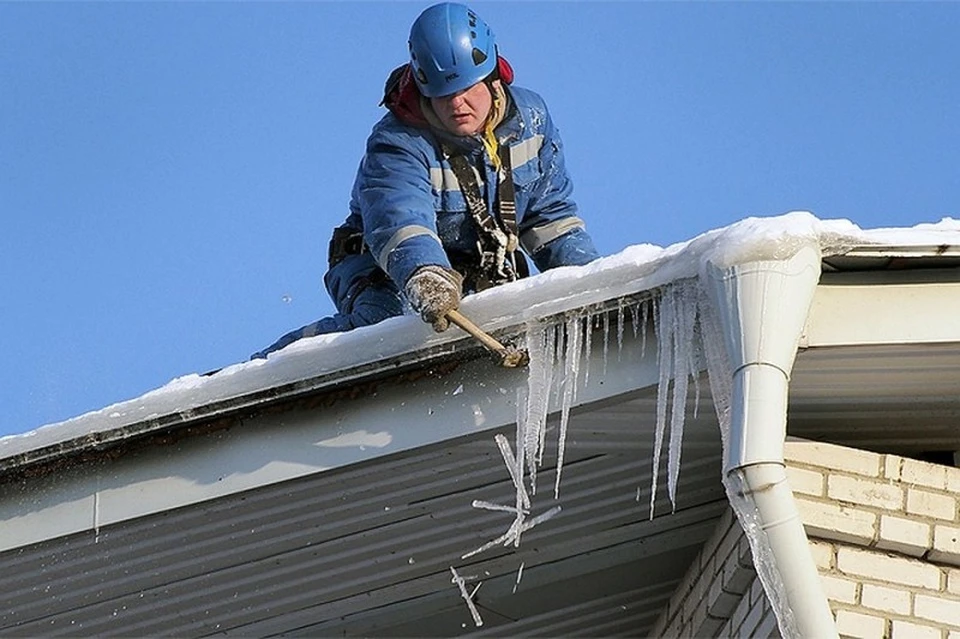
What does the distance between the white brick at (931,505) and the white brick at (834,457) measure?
111 millimetres

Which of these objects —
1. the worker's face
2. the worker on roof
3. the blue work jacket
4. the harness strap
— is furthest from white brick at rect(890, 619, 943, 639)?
the worker's face

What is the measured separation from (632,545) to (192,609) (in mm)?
1418

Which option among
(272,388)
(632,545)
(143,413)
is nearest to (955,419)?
(632,545)

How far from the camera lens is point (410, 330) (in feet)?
16.0

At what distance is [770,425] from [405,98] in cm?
218

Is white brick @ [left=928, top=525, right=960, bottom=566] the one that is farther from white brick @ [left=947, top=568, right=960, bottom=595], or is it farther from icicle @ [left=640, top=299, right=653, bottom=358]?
icicle @ [left=640, top=299, right=653, bottom=358]

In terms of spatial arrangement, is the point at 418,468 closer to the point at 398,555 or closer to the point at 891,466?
the point at 398,555

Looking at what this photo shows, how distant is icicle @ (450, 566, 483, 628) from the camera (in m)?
5.53

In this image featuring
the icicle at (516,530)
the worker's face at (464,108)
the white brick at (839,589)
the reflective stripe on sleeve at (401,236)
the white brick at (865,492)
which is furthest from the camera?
the worker's face at (464,108)

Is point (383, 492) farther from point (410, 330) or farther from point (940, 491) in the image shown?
point (940, 491)

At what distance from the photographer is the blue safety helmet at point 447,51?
5.73 metres

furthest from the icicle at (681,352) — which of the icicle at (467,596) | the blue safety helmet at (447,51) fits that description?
the blue safety helmet at (447,51)

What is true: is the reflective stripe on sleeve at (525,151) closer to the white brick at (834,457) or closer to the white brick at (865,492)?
the white brick at (834,457)

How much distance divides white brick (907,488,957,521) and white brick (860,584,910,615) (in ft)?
0.74
